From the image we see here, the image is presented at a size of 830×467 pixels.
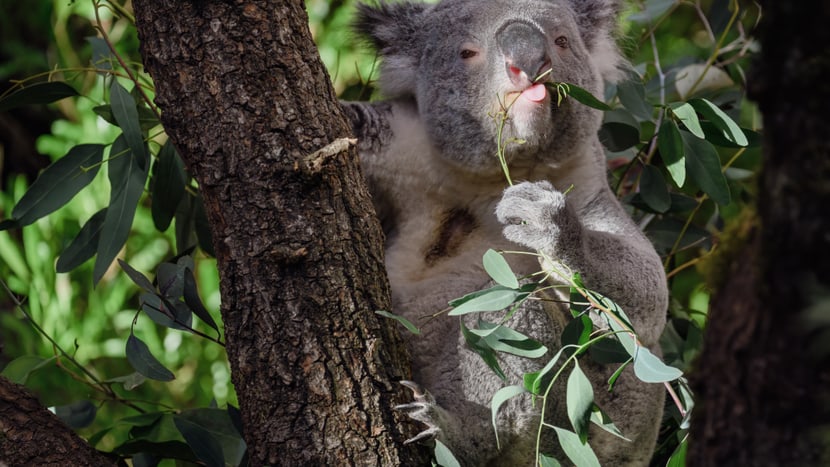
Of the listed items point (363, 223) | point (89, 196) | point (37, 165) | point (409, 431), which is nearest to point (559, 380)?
point (409, 431)

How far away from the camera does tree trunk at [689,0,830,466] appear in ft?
2.46

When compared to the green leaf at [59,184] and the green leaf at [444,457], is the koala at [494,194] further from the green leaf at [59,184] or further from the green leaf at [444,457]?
the green leaf at [59,184]

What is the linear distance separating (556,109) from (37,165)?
183 inches

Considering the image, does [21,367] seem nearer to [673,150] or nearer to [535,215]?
[535,215]

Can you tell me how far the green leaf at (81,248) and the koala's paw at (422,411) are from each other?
1048 millimetres

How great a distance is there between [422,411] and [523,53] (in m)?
0.85

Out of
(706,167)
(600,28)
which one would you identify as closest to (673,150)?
(706,167)

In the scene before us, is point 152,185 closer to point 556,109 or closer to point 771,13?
point 556,109

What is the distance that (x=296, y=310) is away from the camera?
1.63 m

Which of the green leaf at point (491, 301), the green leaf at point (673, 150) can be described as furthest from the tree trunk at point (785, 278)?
the green leaf at point (673, 150)

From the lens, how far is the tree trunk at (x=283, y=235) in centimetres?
163

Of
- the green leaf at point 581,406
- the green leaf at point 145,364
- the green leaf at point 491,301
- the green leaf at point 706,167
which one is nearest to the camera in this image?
the green leaf at point 581,406

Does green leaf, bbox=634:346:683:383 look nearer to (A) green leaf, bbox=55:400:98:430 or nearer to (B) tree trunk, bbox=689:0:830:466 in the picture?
(B) tree trunk, bbox=689:0:830:466

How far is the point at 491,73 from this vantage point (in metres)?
2.12
